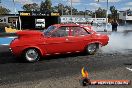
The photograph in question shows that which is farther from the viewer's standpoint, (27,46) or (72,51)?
(72,51)

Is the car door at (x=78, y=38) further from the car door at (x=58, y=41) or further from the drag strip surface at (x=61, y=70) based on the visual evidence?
the drag strip surface at (x=61, y=70)

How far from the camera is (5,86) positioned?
283 inches

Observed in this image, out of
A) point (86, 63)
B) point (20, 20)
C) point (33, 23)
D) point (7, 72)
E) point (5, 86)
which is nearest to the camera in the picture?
point (5, 86)

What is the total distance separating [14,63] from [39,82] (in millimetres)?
3129

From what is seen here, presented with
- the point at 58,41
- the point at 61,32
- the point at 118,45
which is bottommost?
the point at 118,45

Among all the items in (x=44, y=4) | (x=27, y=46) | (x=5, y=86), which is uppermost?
(x=44, y=4)

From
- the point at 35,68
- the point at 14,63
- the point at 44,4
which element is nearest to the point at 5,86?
the point at 35,68

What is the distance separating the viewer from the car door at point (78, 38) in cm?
1158

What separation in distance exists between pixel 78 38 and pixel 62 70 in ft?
9.89

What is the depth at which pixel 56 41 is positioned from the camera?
11.1 m

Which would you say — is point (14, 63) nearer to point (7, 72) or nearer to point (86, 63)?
point (7, 72)

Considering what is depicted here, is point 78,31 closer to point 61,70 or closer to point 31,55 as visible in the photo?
point 31,55

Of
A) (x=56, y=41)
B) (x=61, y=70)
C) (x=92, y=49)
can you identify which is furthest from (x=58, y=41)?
(x=61, y=70)

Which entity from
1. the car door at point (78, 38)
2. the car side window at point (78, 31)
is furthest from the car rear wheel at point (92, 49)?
the car side window at point (78, 31)
